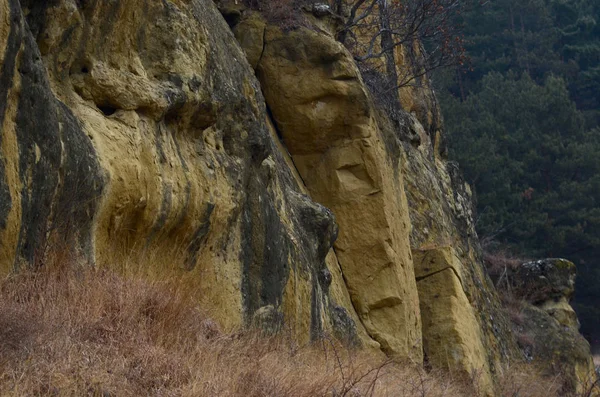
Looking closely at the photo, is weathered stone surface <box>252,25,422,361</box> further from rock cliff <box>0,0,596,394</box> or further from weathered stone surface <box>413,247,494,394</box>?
weathered stone surface <box>413,247,494,394</box>

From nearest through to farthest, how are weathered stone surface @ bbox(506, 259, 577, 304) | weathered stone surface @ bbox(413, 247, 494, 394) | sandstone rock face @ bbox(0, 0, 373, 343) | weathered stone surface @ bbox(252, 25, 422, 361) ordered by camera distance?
sandstone rock face @ bbox(0, 0, 373, 343) < weathered stone surface @ bbox(252, 25, 422, 361) < weathered stone surface @ bbox(413, 247, 494, 394) < weathered stone surface @ bbox(506, 259, 577, 304)

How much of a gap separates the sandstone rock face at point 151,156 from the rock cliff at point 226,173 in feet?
0.05

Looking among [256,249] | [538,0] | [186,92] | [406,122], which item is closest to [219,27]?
[186,92]

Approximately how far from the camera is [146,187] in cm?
725

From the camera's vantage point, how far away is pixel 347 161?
41.8 ft

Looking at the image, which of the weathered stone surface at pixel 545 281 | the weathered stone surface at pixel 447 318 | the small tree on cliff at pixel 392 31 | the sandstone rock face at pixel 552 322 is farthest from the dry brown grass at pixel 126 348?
the weathered stone surface at pixel 545 281

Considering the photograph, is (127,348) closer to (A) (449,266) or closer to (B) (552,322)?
(A) (449,266)

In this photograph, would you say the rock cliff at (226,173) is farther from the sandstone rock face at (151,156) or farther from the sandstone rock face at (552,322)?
the sandstone rock face at (552,322)

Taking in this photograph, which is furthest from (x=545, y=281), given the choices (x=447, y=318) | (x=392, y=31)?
(x=447, y=318)

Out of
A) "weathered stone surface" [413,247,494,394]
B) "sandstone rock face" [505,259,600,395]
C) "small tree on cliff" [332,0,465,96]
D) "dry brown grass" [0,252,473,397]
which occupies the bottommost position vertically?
"sandstone rock face" [505,259,600,395]

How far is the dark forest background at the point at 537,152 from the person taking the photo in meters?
33.5

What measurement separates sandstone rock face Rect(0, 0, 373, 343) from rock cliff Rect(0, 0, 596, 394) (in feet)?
0.05

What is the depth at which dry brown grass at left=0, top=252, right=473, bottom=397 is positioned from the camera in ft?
16.2

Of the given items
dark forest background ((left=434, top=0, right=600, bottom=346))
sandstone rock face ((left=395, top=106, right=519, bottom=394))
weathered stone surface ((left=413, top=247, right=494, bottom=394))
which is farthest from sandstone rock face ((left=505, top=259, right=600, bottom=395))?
dark forest background ((left=434, top=0, right=600, bottom=346))
